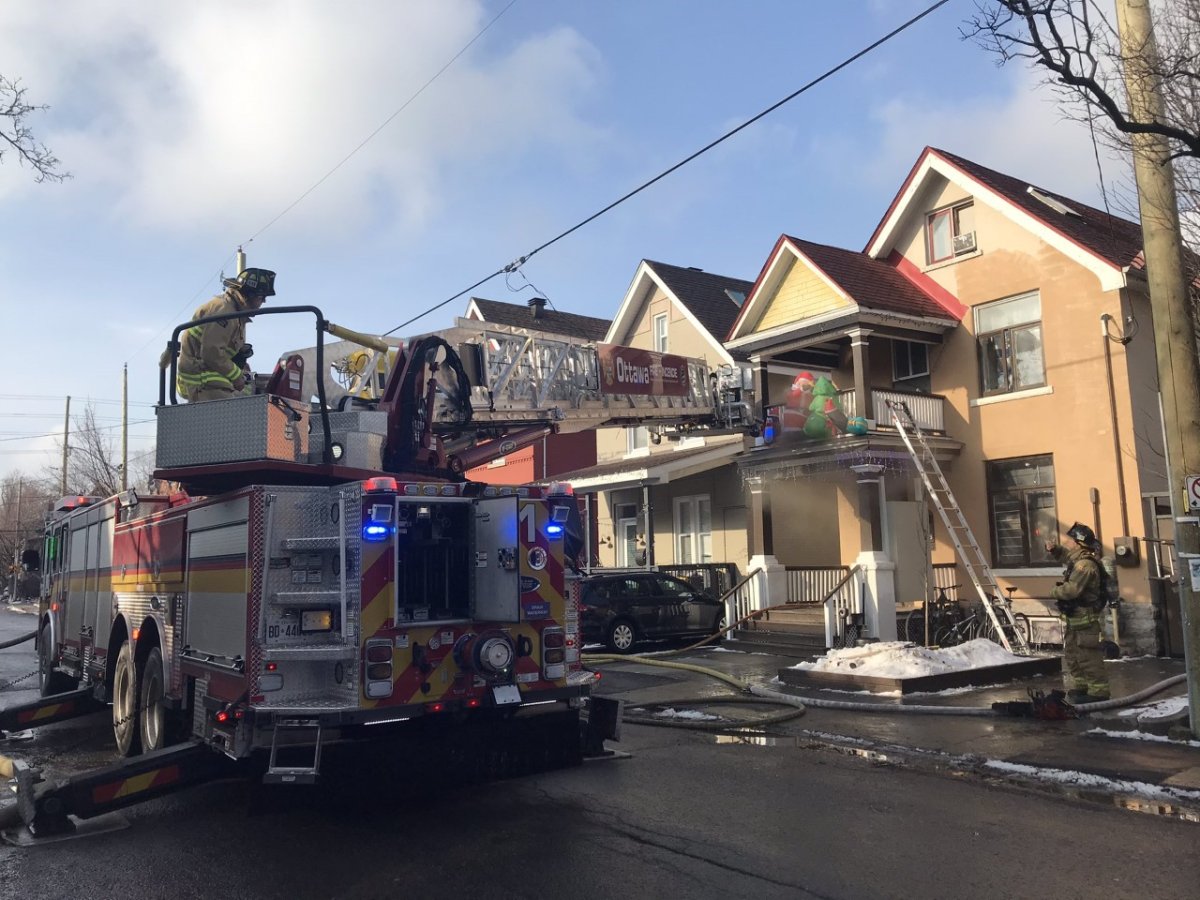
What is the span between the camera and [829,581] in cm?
1866

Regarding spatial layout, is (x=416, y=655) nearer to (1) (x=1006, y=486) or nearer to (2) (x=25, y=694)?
(2) (x=25, y=694)

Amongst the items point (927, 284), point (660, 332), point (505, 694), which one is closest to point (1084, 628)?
point (505, 694)

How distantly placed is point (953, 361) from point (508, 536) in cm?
1402

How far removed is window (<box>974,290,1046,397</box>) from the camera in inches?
682

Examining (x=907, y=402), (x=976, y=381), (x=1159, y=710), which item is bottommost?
(x=1159, y=710)

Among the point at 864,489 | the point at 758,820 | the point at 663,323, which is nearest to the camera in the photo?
the point at 758,820

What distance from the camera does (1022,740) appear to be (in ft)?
28.4

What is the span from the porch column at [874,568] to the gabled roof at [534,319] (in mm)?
16731

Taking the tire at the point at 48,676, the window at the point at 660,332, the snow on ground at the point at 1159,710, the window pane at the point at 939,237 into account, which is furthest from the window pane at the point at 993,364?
the tire at the point at 48,676

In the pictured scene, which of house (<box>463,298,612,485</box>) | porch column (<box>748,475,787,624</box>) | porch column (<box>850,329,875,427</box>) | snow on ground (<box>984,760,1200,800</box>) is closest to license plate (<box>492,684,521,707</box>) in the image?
snow on ground (<box>984,760,1200,800</box>)

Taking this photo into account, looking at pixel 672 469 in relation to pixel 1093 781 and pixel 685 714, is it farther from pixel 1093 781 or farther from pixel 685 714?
pixel 1093 781

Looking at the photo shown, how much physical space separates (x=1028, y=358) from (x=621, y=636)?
8.78 meters

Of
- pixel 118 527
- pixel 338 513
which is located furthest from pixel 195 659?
pixel 118 527

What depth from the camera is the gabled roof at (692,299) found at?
81.3 ft
